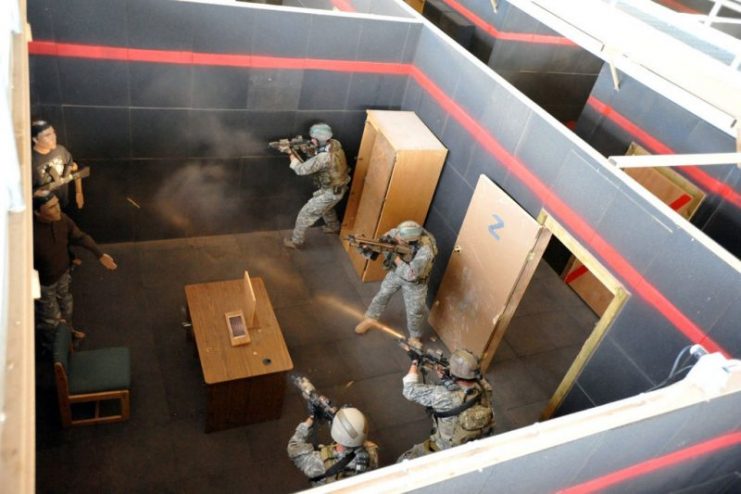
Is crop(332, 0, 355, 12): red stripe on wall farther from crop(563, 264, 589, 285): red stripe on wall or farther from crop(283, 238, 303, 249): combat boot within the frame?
crop(563, 264, 589, 285): red stripe on wall

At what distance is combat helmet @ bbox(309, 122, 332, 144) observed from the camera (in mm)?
5750

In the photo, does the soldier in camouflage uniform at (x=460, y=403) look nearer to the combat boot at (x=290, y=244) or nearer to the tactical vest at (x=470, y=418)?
the tactical vest at (x=470, y=418)

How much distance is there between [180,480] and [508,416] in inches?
111

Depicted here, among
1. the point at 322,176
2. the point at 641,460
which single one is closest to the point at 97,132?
the point at 322,176

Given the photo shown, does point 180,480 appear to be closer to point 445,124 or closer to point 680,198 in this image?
point 445,124

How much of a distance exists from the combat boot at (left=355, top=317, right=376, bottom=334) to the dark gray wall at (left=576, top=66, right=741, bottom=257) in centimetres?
307

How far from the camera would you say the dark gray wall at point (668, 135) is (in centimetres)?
509

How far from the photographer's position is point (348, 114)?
6.06 meters

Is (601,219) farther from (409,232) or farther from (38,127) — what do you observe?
(38,127)

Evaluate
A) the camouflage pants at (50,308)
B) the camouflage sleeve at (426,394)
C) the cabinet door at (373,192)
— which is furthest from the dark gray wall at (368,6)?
the camouflage pants at (50,308)

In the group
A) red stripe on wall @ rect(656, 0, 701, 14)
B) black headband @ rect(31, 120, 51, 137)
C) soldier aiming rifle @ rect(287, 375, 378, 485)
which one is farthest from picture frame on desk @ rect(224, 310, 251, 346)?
red stripe on wall @ rect(656, 0, 701, 14)

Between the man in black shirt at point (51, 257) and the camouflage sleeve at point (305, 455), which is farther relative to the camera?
the man in black shirt at point (51, 257)

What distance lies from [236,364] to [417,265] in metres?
1.80

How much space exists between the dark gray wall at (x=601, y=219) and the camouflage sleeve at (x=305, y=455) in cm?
219
